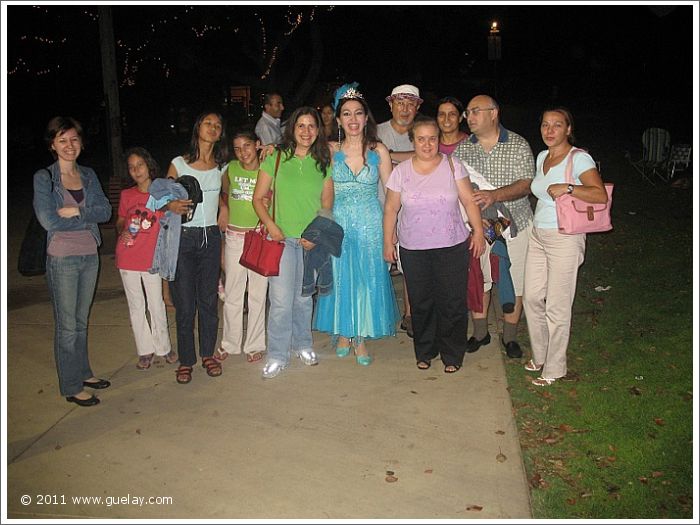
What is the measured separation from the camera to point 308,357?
18.3 ft

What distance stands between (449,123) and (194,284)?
7.85 ft

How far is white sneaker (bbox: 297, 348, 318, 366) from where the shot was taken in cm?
558

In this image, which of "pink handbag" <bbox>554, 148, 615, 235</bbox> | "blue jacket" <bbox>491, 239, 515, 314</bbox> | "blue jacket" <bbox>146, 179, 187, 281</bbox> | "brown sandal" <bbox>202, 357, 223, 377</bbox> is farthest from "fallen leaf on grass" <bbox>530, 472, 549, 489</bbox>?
"blue jacket" <bbox>146, 179, 187, 281</bbox>

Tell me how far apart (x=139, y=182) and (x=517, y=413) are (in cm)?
318

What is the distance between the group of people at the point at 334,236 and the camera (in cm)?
498

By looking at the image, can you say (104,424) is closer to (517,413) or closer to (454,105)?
(517,413)

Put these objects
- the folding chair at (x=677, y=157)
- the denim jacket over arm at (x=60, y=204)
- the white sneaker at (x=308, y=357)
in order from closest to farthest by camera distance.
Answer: the denim jacket over arm at (x=60, y=204) → the white sneaker at (x=308, y=357) → the folding chair at (x=677, y=157)

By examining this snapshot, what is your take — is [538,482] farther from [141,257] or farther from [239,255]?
[141,257]

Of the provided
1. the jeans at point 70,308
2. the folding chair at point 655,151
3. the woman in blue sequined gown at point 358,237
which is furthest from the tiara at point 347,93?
the folding chair at point 655,151

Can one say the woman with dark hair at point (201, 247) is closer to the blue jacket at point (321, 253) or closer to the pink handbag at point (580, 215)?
the blue jacket at point (321, 253)

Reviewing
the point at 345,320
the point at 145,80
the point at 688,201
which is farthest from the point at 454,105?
the point at 145,80

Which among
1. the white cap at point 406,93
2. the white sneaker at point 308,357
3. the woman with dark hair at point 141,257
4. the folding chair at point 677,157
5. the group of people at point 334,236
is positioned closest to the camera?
the group of people at point 334,236

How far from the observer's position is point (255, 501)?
3705 mm

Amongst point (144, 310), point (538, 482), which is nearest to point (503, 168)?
point (538, 482)
